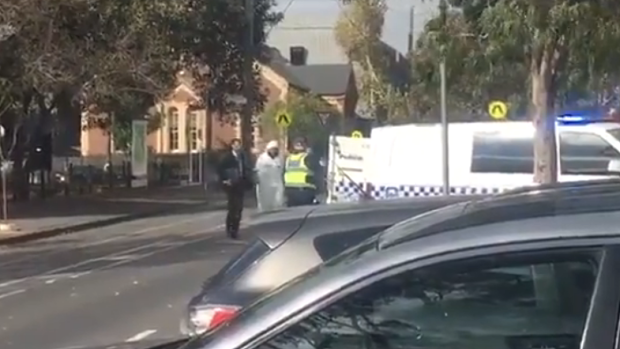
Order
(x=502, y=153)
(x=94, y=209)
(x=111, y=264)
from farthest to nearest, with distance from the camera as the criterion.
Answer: (x=94, y=209), (x=111, y=264), (x=502, y=153)

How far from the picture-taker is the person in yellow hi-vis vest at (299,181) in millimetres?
20156

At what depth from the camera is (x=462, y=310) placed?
2.99 m

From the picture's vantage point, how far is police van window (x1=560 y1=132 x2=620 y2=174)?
17062mm

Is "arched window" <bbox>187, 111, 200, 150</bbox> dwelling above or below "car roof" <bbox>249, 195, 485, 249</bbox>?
above

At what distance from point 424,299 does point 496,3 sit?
1429 cm

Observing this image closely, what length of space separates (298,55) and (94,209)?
58.7 metres

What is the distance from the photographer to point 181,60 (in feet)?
132

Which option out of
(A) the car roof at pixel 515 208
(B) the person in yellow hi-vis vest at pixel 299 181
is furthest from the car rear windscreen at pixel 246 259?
(B) the person in yellow hi-vis vest at pixel 299 181

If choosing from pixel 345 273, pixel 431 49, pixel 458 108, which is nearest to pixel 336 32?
pixel 458 108

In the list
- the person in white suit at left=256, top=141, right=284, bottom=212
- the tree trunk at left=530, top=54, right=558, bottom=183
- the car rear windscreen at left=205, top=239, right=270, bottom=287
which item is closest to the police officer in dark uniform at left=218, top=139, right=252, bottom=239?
the person in white suit at left=256, top=141, right=284, bottom=212

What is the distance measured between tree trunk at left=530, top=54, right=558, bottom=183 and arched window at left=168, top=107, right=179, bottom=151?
57542mm

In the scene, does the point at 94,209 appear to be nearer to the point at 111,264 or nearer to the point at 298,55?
the point at 111,264

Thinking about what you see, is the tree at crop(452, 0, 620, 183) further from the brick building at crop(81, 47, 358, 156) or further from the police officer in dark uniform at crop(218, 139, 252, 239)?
the brick building at crop(81, 47, 358, 156)

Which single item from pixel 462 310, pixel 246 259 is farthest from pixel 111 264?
pixel 462 310
